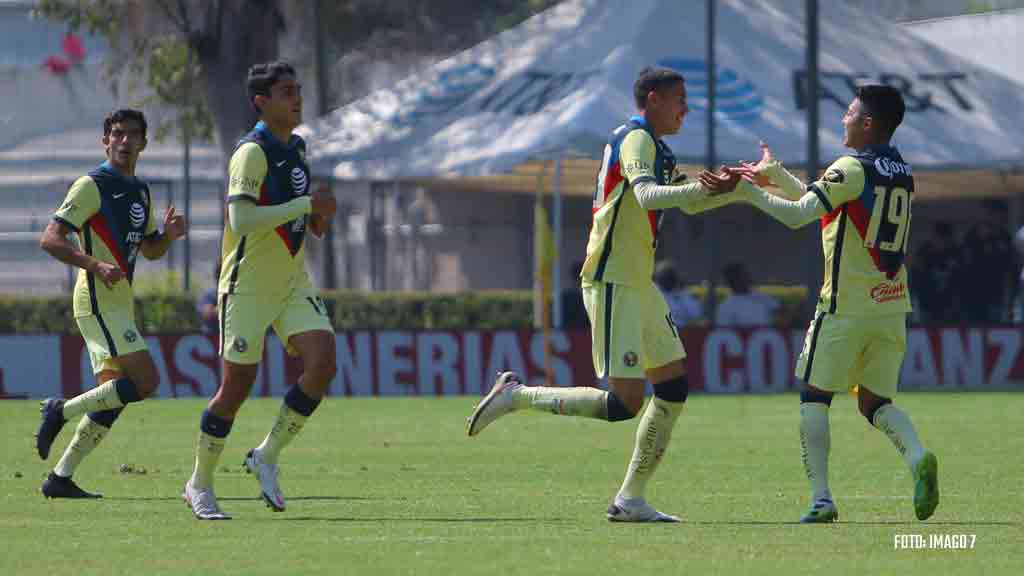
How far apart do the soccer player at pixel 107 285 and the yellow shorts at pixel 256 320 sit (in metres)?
1.29

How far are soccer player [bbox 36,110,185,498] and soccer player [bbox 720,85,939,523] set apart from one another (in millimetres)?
3742

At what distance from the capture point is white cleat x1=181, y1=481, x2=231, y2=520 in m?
11.2

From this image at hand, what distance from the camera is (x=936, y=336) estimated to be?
89.1 feet

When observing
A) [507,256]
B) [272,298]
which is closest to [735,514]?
[272,298]

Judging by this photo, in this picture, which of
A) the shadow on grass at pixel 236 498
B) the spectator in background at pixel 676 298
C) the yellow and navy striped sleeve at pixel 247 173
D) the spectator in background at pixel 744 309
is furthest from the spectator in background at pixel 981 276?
the yellow and navy striped sleeve at pixel 247 173

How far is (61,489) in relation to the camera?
12578 millimetres

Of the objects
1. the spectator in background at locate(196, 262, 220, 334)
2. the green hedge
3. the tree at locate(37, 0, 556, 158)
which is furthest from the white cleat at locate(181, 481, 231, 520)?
the green hedge

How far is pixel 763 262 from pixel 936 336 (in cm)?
1796

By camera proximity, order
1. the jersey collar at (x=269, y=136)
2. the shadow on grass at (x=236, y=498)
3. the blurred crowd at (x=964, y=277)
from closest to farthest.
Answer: the jersey collar at (x=269, y=136), the shadow on grass at (x=236, y=498), the blurred crowd at (x=964, y=277)

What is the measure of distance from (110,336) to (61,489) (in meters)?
0.90

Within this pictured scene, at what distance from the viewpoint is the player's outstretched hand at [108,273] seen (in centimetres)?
1213

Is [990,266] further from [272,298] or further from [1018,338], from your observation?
[272,298]

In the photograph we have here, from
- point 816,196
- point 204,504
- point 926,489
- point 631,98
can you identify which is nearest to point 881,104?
point 816,196

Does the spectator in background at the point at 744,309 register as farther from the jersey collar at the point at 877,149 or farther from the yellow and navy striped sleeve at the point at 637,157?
the yellow and navy striped sleeve at the point at 637,157
